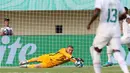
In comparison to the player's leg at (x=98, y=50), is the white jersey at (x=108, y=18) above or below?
above

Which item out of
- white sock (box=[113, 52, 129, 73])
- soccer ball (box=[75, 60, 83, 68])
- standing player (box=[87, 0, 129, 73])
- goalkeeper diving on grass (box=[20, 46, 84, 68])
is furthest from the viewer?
goalkeeper diving on grass (box=[20, 46, 84, 68])

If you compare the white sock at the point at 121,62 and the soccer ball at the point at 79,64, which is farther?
the soccer ball at the point at 79,64

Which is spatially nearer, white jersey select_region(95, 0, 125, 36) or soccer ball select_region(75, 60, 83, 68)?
white jersey select_region(95, 0, 125, 36)

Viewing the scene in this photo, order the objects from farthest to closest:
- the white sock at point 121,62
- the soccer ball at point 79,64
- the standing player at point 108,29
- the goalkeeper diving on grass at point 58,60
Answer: the goalkeeper diving on grass at point 58,60, the soccer ball at point 79,64, the standing player at point 108,29, the white sock at point 121,62

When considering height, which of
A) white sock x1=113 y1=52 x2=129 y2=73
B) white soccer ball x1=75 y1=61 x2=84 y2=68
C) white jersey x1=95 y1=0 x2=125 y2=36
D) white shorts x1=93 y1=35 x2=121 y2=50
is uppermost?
white jersey x1=95 y1=0 x2=125 y2=36

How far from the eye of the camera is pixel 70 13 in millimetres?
21281

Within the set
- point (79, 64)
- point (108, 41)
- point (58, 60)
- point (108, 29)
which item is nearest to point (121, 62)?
point (108, 41)

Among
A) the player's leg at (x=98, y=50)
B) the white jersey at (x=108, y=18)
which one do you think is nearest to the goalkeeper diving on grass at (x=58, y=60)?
the player's leg at (x=98, y=50)

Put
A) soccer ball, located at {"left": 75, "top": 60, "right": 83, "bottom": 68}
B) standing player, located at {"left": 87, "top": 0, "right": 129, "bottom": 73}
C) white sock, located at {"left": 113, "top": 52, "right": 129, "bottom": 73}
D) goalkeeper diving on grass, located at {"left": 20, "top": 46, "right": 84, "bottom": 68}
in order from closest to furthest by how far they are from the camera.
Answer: white sock, located at {"left": 113, "top": 52, "right": 129, "bottom": 73}
standing player, located at {"left": 87, "top": 0, "right": 129, "bottom": 73}
soccer ball, located at {"left": 75, "top": 60, "right": 83, "bottom": 68}
goalkeeper diving on grass, located at {"left": 20, "top": 46, "right": 84, "bottom": 68}

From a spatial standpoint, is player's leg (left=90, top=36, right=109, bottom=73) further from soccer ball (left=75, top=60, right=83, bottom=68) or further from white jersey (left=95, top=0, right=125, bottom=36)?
soccer ball (left=75, top=60, right=83, bottom=68)

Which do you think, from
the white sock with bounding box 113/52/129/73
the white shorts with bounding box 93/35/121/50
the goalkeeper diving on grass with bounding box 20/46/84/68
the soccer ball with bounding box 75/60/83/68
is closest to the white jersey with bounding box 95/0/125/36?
the white shorts with bounding box 93/35/121/50

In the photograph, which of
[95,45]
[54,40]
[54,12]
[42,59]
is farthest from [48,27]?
[95,45]

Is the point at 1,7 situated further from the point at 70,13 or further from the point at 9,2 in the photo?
the point at 70,13

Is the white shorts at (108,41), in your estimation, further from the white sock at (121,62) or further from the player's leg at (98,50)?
the white sock at (121,62)
